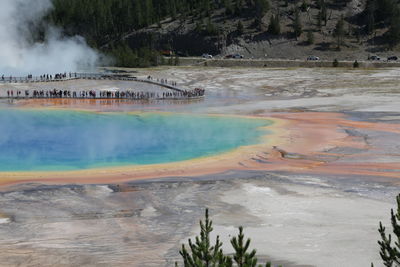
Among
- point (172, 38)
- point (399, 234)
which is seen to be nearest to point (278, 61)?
point (172, 38)

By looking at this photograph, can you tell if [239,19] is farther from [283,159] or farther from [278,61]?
[283,159]

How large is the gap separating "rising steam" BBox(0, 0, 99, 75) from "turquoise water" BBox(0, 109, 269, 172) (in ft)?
117

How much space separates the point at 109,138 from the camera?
3366cm

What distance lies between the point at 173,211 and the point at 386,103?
34.5 meters

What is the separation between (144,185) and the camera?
21828mm

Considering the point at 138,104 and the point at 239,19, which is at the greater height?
the point at 239,19

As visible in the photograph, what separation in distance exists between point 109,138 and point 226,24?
75475 millimetres

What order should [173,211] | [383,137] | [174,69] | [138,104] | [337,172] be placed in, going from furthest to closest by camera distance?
[174,69], [138,104], [383,137], [337,172], [173,211]

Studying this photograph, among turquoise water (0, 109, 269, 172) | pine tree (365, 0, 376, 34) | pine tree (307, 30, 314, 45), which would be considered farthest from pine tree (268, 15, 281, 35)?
turquoise water (0, 109, 269, 172)

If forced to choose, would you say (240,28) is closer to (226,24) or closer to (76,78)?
(226,24)

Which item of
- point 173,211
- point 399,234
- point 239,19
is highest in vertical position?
point 239,19

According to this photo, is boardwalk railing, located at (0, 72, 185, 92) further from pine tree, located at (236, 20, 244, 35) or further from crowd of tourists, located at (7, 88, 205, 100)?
pine tree, located at (236, 20, 244, 35)

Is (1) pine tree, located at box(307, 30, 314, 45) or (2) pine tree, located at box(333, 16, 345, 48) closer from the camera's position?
(2) pine tree, located at box(333, 16, 345, 48)

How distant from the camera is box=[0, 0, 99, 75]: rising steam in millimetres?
79688
